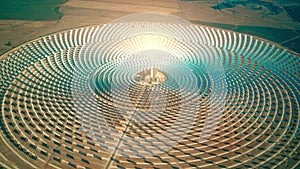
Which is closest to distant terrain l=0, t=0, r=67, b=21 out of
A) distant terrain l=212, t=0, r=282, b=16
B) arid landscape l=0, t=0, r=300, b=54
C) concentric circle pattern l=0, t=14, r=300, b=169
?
arid landscape l=0, t=0, r=300, b=54

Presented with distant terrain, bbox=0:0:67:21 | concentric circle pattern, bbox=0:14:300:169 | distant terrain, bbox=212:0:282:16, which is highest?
distant terrain, bbox=212:0:282:16

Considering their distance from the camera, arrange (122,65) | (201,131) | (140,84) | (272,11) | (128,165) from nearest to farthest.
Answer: (128,165) → (201,131) → (140,84) → (122,65) → (272,11)

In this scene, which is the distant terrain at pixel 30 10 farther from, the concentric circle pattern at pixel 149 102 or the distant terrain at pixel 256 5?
the distant terrain at pixel 256 5

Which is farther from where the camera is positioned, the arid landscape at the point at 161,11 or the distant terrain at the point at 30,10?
the distant terrain at the point at 30,10

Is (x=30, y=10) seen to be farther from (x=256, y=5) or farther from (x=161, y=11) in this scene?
(x=256, y=5)

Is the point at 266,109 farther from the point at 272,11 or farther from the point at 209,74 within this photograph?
the point at 272,11

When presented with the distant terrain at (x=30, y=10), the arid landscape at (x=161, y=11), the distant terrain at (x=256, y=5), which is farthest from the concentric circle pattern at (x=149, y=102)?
the distant terrain at (x=256, y=5)

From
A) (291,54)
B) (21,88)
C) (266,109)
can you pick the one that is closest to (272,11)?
(291,54)

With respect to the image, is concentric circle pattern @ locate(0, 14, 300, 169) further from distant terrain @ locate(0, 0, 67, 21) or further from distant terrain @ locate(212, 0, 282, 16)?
distant terrain @ locate(212, 0, 282, 16)
